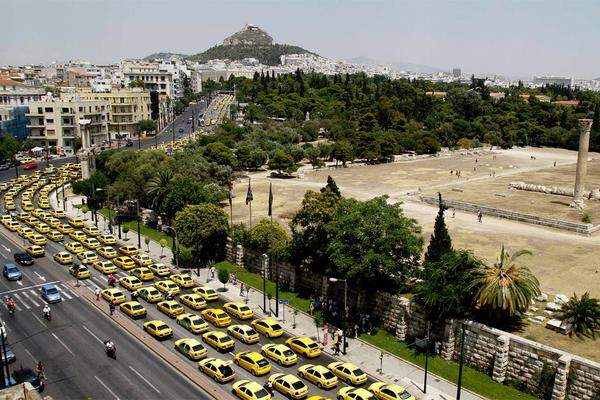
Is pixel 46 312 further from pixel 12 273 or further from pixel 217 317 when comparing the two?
pixel 217 317

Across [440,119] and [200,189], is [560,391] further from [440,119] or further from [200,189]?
[440,119]

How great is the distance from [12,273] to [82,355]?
18.7 meters

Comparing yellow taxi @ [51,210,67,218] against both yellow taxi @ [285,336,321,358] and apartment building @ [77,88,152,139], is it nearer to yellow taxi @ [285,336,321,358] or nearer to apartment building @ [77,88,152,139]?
yellow taxi @ [285,336,321,358]

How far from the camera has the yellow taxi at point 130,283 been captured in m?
45.0

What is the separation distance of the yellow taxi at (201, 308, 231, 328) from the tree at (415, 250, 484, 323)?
45.4ft

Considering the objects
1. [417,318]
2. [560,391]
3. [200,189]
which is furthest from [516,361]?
[200,189]

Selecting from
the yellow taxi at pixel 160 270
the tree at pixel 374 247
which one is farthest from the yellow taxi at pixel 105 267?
the tree at pixel 374 247

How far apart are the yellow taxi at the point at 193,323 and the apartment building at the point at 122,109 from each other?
103 metres

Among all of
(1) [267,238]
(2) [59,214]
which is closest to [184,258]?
(1) [267,238]

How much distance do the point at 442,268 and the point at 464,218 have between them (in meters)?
36.6

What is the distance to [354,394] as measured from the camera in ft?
92.6

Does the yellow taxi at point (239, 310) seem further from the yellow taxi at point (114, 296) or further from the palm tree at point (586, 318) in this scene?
the palm tree at point (586, 318)

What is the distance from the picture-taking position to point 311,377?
102 feet

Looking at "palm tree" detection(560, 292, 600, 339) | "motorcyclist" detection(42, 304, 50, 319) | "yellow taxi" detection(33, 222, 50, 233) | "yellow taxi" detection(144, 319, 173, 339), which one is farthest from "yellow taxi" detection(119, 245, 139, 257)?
"palm tree" detection(560, 292, 600, 339)
